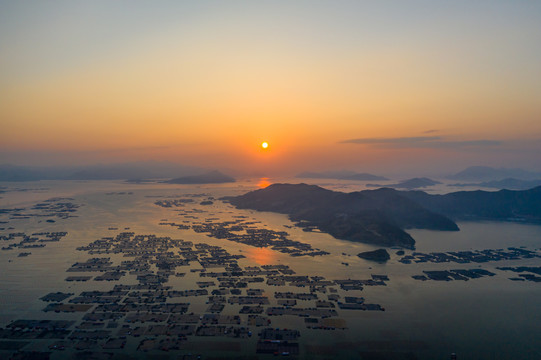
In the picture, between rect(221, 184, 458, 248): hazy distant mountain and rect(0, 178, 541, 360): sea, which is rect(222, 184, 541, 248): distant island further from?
rect(0, 178, 541, 360): sea

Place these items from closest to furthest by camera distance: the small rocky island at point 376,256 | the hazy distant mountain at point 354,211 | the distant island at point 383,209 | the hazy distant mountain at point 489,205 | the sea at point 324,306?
the sea at point 324,306 → the small rocky island at point 376,256 → the hazy distant mountain at point 354,211 → the distant island at point 383,209 → the hazy distant mountain at point 489,205

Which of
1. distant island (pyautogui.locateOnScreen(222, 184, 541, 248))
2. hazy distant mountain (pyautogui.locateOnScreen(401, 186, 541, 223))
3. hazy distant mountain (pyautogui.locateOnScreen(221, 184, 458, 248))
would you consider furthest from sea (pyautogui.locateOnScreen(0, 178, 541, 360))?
hazy distant mountain (pyautogui.locateOnScreen(401, 186, 541, 223))

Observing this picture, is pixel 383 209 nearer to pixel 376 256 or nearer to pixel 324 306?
pixel 376 256

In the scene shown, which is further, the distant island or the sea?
the distant island

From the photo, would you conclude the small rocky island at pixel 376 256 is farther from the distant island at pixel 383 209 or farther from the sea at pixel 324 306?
the distant island at pixel 383 209

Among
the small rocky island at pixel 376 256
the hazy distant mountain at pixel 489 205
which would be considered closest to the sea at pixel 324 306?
the small rocky island at pixel 376 256

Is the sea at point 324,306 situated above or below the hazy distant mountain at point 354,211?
below

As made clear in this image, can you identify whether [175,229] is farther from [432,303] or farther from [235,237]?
[432,303]

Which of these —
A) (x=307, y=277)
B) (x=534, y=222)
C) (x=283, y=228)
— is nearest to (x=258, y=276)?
(x=307, y=277)
